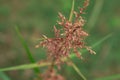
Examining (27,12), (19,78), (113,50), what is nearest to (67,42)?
(19,78)

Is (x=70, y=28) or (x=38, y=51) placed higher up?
(x=38, y=51)

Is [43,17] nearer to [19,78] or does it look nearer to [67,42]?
[19,78]

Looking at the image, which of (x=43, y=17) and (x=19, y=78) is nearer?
(x=19, y=78)

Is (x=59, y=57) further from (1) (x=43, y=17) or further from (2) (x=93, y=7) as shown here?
(1) (x=43, y=17)

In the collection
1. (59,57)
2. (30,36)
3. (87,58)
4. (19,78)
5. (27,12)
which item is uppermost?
(27,12)

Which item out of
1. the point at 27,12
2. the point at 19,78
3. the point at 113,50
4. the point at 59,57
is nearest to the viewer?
the point at 59,57

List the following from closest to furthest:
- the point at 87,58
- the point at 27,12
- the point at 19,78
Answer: the point at 87,58
the point at 19,78
the point at 27,12
